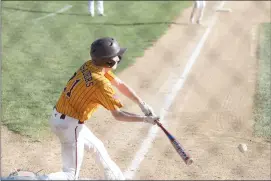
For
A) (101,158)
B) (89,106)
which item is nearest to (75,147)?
(101,158)

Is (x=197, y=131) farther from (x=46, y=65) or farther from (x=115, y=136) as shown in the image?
(x=46, y=65)

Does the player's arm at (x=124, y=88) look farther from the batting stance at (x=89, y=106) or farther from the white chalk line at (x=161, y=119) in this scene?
the white chalk line at (x=161, y=119)

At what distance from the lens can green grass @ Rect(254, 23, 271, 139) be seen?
5.74 m

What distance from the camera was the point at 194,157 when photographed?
16.4 feet

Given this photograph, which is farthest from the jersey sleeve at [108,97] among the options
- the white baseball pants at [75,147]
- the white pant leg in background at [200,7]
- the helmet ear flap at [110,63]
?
the white pant leg in background at [200,7]

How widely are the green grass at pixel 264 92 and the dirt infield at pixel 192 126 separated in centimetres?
10

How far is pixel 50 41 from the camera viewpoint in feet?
29.5

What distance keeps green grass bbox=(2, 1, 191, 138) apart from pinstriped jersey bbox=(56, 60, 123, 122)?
5.55 ft

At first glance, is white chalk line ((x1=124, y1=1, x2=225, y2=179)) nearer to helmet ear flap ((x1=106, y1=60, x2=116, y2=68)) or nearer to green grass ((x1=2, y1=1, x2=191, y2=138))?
green grass ((x1=2, y1=1, x2=191, y2=138))

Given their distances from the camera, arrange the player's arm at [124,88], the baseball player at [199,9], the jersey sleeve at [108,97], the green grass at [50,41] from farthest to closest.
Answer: the baseball player at [199,9] → the green grass at [50,41] → the player's arm at [124,88] → the jersey sleeve at [108,97]

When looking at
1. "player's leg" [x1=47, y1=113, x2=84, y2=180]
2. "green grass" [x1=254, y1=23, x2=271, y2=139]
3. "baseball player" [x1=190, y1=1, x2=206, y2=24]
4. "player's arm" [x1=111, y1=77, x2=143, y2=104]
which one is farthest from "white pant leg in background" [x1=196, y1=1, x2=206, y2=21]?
"player's leg" [x1=47, y1=113, x2=84, y2=180]

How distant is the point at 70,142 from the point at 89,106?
0.35 m

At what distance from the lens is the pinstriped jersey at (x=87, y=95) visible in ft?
11.9

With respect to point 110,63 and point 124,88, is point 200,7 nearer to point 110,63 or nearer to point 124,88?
point 124,88
